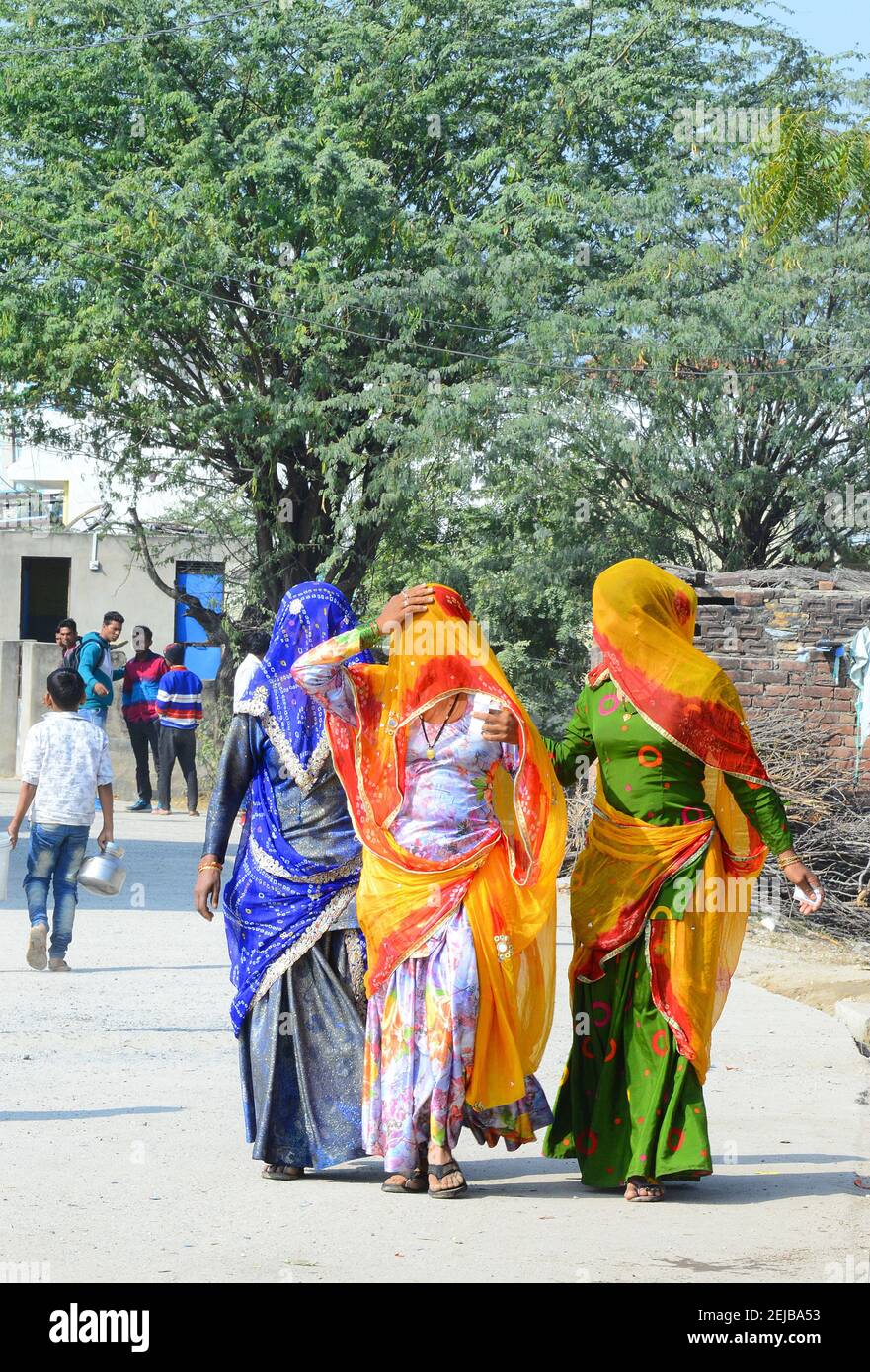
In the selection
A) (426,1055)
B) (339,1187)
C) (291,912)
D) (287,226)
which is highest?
(287,226)

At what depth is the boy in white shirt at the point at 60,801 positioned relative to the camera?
9.34 metres

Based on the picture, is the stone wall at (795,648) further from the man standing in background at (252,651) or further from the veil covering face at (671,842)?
the veil covering face at (671,842)

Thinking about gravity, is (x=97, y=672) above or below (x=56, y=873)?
above

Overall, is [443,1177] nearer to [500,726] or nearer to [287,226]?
[500,726]

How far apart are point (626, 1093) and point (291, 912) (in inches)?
47.0

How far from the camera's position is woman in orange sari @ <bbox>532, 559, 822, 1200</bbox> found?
208 inches

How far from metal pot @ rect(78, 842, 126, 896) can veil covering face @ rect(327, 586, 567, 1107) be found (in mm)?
3783

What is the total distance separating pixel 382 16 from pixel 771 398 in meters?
7.39

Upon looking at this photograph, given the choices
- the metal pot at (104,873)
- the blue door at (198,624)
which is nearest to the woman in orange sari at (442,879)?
the metal pot at (104,873)

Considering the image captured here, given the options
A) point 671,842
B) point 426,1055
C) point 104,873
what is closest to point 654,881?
point 671,842

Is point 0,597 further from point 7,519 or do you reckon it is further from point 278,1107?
point 278,1107

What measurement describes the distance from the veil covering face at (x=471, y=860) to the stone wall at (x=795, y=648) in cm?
823

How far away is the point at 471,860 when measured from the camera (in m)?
5.30
